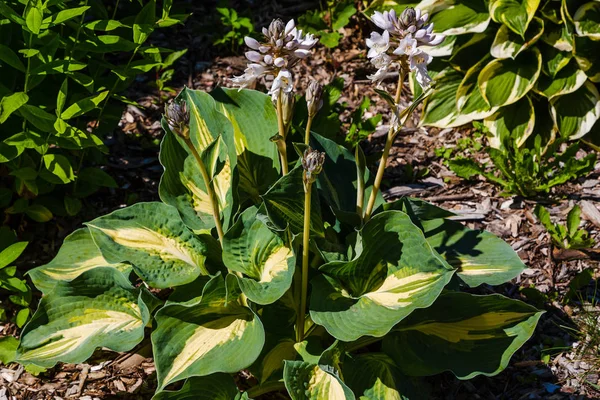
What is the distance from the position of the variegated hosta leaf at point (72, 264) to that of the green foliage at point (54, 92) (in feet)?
0.85

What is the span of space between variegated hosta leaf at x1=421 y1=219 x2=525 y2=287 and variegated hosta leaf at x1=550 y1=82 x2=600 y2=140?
142 cm

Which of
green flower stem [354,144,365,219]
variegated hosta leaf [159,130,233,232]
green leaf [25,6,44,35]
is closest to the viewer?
green leaf [25,6,44,35]

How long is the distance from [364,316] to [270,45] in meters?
0.91

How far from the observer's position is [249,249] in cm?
253

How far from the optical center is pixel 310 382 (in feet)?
7.93

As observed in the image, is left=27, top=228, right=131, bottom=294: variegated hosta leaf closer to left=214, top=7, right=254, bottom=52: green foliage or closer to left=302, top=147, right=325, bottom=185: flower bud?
left=302, top=147, right=325, bottom=185: flower bud

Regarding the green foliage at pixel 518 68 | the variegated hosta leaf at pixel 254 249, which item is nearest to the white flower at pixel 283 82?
the variegated hosta leaf at pixel 254 249

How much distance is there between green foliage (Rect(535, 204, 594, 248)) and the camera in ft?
10.9

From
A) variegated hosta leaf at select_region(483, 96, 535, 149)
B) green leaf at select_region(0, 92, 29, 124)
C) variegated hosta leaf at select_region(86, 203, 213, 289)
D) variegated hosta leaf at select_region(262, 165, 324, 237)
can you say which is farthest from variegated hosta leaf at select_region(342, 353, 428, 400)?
variegated hosta leaf at select_region(483, 96, 535, 149)

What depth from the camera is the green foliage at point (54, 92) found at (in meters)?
2.60

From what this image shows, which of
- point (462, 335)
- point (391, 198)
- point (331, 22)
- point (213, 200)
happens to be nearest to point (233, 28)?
point (331, 22)

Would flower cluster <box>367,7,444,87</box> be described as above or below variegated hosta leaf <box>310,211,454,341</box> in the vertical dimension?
above

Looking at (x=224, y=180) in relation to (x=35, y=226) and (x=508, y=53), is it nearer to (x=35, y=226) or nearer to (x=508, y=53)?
(x=35, y=226)

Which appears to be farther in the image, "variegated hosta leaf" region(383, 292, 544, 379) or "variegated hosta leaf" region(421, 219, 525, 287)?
"variegated hosta leaf" region(421, 219, 525, 287)
